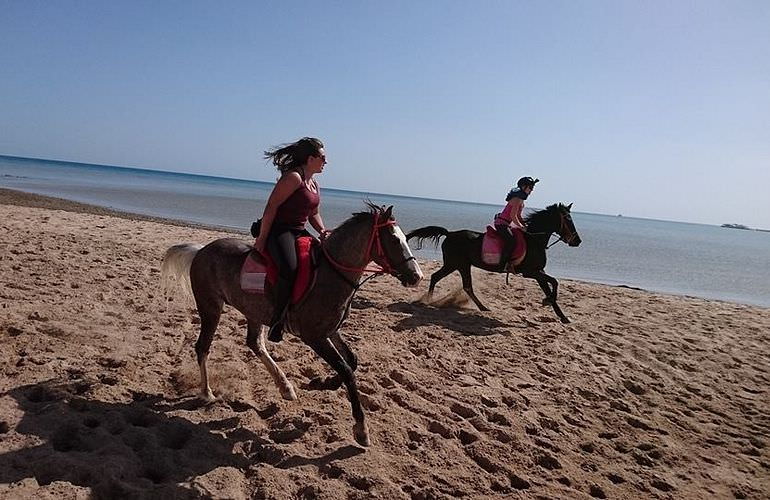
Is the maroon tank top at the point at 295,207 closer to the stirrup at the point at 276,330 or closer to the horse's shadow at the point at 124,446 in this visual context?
the stirrup at the point at 276,330

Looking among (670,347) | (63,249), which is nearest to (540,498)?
(670,347)

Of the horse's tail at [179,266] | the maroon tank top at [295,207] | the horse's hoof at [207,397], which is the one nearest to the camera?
the maroon tank top at [295,207]

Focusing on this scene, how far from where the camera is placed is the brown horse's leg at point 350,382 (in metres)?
4.25

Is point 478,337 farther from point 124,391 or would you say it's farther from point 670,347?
point 124,391

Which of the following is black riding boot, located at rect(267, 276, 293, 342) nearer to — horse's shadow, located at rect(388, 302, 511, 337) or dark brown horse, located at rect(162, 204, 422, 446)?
dark brown horse, located at rect(162, 204, 422, 446)

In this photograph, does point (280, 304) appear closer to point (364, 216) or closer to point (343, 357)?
point (343, 357)

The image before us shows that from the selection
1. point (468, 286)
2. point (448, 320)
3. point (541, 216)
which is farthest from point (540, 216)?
point (448, 320)

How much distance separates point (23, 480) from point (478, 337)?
612cm

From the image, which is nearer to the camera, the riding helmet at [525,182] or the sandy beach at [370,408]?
the sandy beach at [370,408]

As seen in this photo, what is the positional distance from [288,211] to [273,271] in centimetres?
57

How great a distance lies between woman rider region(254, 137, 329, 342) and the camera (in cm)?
446

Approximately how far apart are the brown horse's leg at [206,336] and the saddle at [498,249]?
6042mm

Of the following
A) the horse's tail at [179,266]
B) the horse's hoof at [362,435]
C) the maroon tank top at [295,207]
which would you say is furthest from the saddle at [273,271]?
the horse's hoof at [362,435]

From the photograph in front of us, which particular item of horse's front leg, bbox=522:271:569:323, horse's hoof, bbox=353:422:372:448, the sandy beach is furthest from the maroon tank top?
horse's front leg, bbox=522:271:569:323
